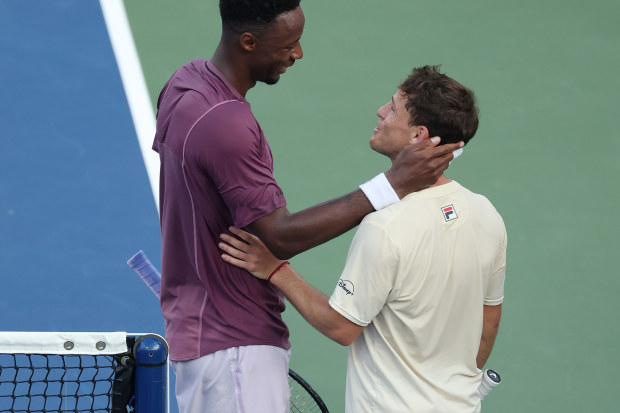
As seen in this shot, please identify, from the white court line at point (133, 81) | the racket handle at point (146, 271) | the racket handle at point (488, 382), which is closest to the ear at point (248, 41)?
the racket handle at point (146, 271)

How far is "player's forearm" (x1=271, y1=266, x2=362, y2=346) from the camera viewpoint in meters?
3.37

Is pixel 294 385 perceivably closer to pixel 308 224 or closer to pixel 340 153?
pixel 308 224

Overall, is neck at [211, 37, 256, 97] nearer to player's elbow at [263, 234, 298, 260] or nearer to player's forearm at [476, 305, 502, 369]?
player's elbow at [263, 234, 298, 260]

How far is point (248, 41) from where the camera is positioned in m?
3.46

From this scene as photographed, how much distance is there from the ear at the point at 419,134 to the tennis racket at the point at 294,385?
3.89ft

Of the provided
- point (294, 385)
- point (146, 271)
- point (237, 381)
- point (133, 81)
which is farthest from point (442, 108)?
point (133, 81)

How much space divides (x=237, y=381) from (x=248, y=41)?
1.16 metres

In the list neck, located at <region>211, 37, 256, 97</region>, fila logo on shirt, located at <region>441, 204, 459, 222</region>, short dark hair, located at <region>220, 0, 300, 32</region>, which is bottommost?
fila logo on shirt, located at <region>441, 204, 459, 222</region>

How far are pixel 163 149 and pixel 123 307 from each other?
2436 mm

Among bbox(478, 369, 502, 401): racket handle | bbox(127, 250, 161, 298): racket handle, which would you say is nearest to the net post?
bbox(127, 250, 161, 298): racket handle

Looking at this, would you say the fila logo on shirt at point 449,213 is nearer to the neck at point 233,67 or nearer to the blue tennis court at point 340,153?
the neck at point 233,67

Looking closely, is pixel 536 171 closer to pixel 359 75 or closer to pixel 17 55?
pixel 359 75

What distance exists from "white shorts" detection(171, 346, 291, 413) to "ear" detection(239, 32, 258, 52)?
3.36 feet

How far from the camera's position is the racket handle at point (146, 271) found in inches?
154
